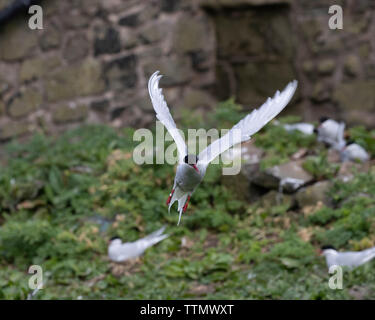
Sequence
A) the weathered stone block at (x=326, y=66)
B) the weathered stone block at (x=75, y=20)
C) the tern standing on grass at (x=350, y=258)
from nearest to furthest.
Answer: the tern standing on grass at (x=350, y=258) < the weathered stone block at (x=326, y=66) < the weathered stone block at (x=75, y=20)

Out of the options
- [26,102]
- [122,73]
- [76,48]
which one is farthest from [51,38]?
[122,73]

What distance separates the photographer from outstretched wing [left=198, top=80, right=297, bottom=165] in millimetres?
3092

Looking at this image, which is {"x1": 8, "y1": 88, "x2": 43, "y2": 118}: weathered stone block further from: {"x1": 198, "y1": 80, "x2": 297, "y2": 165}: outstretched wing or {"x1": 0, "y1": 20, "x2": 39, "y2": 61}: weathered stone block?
{"x1": 198, "y1": 80, "x2": 297, "y2": 165}: outstretched wing

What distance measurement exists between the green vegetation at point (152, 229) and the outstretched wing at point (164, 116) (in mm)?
1441

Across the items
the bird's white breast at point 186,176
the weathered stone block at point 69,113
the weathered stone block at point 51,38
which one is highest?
the weathered stone block at point 51,38

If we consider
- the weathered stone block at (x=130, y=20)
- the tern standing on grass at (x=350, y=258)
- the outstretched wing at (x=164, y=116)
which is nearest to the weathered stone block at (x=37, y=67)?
the weathered stone block at (x=130, y=20)

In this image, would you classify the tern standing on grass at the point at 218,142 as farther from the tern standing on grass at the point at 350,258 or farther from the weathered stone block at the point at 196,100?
the weathered stone block at the point at 196,100

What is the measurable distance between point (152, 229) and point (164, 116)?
90.1 inches

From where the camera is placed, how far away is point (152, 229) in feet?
17.8

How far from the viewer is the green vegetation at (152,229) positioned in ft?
14.7

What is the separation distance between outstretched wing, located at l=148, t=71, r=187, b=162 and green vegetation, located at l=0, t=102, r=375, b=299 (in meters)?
1.44

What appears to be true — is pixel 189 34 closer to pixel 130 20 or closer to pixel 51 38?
pixel 130 20

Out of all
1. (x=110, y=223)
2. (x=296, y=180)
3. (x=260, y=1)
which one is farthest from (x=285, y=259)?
(x=260, y=1)
